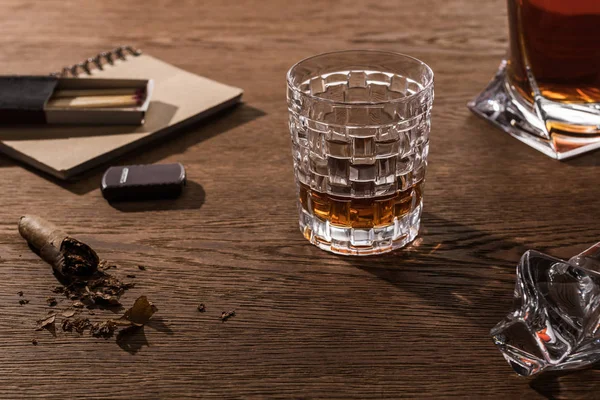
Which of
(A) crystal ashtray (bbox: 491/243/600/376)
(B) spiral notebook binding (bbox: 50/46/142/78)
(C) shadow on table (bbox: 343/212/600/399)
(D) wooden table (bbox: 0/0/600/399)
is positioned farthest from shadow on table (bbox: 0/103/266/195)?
(A) crystal ashtray (bbox: 491/243/600/376)

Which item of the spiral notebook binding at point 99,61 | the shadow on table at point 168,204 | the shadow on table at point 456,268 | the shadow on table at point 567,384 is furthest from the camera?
the spiral notebook binding at point 99,61

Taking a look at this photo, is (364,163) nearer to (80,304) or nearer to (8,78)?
(80,304)

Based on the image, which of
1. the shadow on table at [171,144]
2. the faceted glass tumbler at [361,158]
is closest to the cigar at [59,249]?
the shadow on table at [171,144]

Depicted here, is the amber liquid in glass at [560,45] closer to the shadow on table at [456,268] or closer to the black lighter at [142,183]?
the shadow on table at [456,268]

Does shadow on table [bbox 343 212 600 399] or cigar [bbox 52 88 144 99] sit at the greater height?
cigar [bbox 52 88 144 99]

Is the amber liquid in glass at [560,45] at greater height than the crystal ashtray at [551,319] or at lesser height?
greater

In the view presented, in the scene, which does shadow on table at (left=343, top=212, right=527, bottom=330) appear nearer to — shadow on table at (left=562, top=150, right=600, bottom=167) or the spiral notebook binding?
shadow on table at (left=562, top=150, right=600, bottom=167)

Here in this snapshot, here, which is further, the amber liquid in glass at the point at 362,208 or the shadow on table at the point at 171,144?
the shadow on table at the point at 171,144
